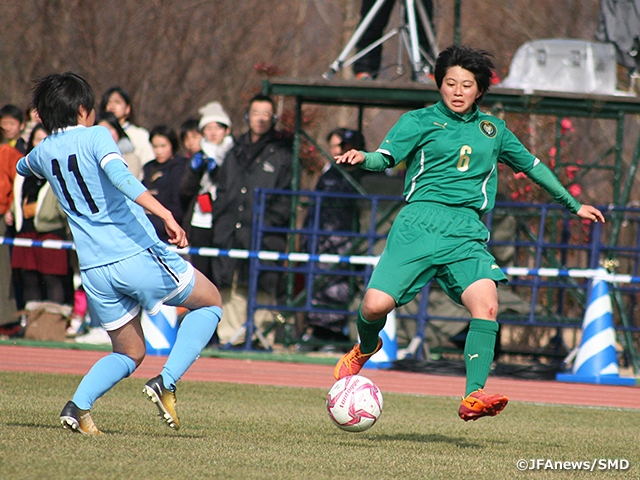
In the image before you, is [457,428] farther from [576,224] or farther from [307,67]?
[307,67]

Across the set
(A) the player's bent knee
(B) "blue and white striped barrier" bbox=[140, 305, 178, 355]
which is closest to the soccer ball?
(A) the player's bent knee

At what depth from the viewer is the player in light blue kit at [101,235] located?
5961 millimetres

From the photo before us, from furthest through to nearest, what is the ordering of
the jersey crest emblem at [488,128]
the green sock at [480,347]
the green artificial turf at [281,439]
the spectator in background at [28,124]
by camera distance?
the spectator in background at [28,124] → the jersey crest emblem at [488,128] → the green sock at [480,347] → the green artificial turf at [281,439]

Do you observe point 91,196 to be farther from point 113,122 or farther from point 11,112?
point 11,112

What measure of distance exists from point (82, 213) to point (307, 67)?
2062 cm

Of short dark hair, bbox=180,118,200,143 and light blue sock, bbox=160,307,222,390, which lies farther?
short dark hair, bbox=180,118,200,143

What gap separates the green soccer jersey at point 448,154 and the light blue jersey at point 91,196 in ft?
4.83

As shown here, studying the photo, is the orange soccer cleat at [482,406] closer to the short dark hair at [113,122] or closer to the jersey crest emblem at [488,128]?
the jersey crest emblem at [488,128]

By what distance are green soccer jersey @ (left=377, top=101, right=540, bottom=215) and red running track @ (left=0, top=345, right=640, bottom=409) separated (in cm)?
321

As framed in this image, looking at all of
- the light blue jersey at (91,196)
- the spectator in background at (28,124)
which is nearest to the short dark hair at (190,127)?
the spectator in background at (28,124)

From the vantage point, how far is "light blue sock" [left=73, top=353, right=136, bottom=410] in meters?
5.98

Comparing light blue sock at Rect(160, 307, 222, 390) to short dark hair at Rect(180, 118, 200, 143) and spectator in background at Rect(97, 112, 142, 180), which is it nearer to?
spectator in background at Rect(97, 112, 142, 180)

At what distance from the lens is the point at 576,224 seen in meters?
15.5

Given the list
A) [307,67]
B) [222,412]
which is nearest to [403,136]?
[222,412]
